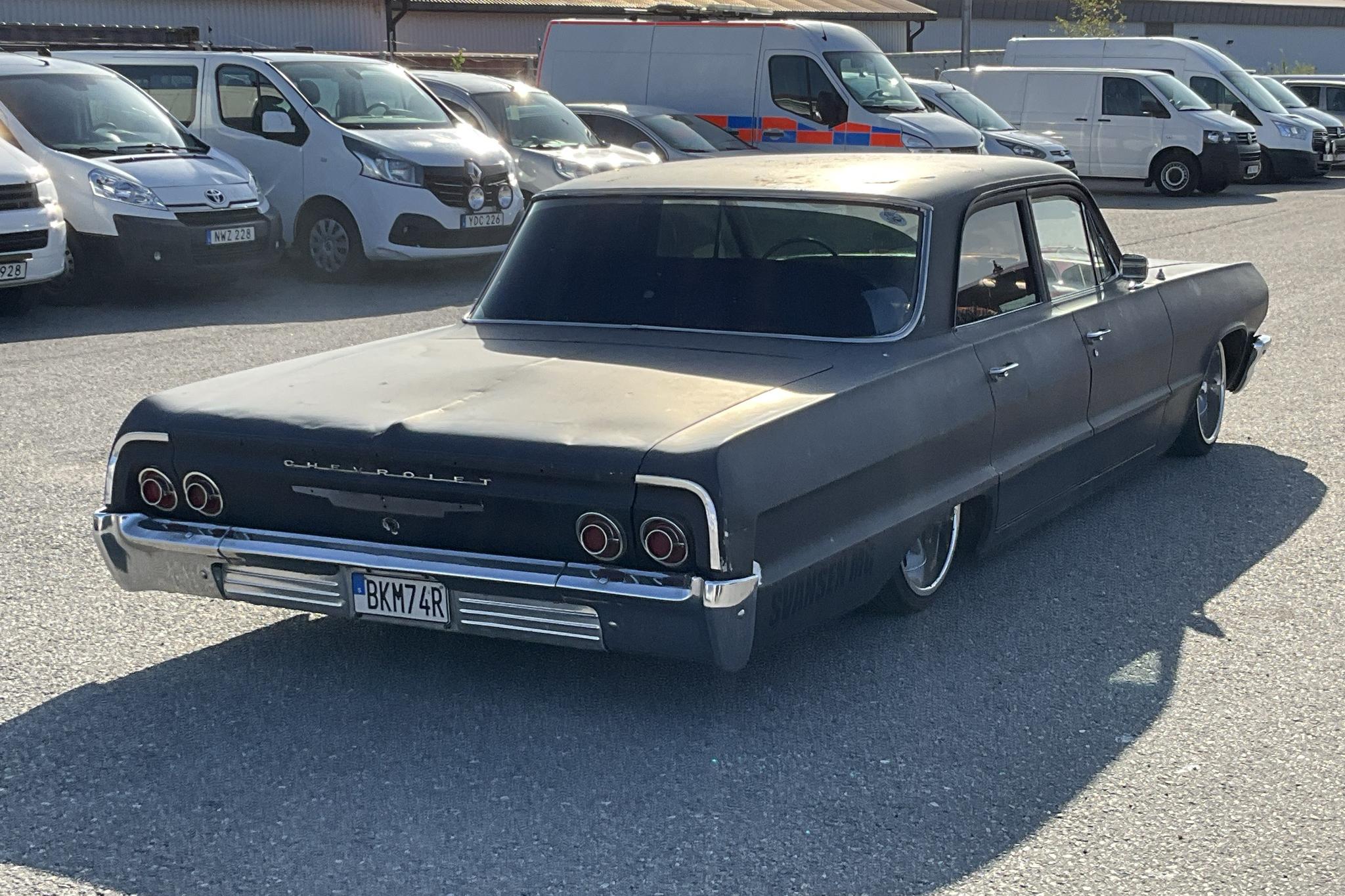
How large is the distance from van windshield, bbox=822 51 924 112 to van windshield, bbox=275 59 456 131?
6848mm

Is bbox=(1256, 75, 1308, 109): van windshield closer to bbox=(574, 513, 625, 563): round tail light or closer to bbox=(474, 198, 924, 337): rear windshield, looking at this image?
bbox=(474, 198, 924, 337): rear windshield

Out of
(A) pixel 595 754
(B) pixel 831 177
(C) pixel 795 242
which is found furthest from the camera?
(B) pixel 831 177

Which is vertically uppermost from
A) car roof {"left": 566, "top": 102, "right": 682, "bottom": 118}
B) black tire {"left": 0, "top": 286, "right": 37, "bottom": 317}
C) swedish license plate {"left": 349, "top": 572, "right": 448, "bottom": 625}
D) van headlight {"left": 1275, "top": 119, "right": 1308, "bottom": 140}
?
car roof {"left": 566, "top": 102, "right": 682, "bottom": 118}

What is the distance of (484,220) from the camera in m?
14.8

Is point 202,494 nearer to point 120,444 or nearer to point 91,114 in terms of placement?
point 120,444

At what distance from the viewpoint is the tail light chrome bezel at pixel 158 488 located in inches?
185

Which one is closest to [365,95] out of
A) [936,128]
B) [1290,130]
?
[936,128]

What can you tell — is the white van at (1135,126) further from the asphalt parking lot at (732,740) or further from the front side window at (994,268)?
the front side window at (994,268)

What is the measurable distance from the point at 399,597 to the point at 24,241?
8545 millimetres

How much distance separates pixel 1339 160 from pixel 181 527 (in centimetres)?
2759

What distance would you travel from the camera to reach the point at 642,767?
165 inches

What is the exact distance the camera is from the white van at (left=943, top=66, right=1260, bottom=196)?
24969 mm

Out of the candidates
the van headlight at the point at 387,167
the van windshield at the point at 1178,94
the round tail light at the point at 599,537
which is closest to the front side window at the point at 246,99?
the van headlight at the point at 387,167

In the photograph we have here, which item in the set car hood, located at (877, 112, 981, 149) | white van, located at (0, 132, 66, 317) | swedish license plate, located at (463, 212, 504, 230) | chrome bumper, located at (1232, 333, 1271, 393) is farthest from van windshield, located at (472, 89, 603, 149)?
chrome bumper, located at (1232, 333, 1271, 393)
